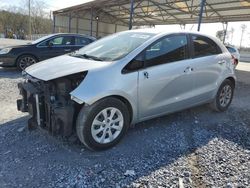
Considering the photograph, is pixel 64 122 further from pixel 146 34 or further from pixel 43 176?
pixel 146 34

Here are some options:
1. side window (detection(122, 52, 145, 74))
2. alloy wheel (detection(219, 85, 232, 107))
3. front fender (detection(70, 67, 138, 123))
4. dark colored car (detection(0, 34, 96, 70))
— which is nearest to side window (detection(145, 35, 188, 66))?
side window (detection(122, 52, 145, 74))

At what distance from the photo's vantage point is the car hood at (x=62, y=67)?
3.40 metres

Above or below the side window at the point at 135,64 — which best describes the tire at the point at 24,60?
below

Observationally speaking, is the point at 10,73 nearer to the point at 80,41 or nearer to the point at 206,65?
the point at 80,41

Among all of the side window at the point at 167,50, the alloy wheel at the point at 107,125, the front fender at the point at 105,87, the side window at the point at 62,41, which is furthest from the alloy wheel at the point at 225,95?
the side window at the point at 62,41

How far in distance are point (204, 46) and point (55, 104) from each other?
298 centimetres

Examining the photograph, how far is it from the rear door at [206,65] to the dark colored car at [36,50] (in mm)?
6223

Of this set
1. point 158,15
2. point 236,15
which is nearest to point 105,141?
point 236,15

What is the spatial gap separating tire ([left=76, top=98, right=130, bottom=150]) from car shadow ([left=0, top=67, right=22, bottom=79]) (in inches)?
231

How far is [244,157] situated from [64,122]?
2.54 m

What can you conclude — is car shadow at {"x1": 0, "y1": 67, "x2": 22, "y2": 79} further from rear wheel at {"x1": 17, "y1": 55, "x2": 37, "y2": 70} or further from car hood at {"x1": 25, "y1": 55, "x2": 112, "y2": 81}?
car hood at {"x1": 25, "y1": 55, "x2": 112, "y2": 81}

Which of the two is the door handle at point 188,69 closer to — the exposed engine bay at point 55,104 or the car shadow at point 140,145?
the car shadow at point 140,145

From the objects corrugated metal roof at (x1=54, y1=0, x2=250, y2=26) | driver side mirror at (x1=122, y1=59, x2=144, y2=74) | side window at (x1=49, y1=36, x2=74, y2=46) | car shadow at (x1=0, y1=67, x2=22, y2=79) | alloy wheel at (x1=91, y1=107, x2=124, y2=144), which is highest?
corrugated metal roof at (x1=54, y1=0, x2=250, y2=26)

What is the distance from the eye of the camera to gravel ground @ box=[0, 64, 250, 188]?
2941 mm
